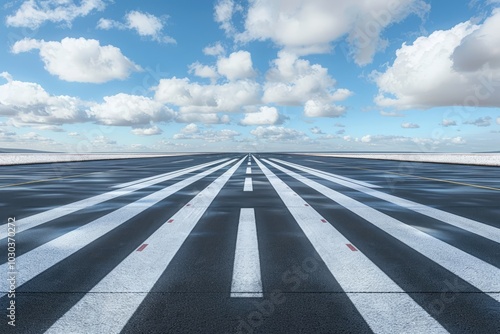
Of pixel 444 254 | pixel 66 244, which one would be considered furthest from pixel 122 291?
pixel 444 254

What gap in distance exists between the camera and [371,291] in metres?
3.57

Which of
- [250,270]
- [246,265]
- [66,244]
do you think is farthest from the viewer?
[66,244]

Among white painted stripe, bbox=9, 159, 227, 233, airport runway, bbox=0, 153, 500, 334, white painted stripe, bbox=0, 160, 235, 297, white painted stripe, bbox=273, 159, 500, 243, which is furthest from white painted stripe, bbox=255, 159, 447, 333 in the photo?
white painted stripe, bbox=9, 159, 227, 233

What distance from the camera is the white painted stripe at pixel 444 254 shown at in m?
3.88

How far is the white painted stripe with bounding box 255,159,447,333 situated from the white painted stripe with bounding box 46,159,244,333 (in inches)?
89.4

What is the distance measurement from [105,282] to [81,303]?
1.71 feet

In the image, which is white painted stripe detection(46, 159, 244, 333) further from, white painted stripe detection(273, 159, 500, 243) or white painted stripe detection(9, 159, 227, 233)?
white painted stripe detection(273, 159, 500, 243)

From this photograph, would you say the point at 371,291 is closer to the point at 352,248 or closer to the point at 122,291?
the point at 352,248

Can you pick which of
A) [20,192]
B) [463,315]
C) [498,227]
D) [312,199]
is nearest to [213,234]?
[463,315]

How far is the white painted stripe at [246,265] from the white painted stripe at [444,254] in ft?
8.35

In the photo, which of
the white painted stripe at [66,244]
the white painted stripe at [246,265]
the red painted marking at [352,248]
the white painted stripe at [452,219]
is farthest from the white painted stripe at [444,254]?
the white painted stripe at [66,244]

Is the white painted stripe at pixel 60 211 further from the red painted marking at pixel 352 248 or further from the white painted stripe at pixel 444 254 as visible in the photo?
the white painted stripe at pixel 444 254

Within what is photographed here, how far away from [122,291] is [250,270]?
156 centimetres

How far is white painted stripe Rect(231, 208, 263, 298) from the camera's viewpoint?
3.59 meters
